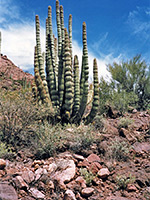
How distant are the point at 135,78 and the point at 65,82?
7026 mm

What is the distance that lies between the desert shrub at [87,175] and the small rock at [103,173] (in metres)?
0.16

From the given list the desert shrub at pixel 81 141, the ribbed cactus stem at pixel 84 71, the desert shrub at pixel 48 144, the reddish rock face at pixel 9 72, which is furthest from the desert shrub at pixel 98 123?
the reddish rock face at pixel 9 72

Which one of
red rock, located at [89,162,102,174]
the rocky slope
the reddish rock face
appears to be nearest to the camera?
the rocky slope

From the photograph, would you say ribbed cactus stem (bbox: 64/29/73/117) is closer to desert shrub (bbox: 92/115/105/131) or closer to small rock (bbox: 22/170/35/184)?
desert shrub (bbox: 92/115/105/131)

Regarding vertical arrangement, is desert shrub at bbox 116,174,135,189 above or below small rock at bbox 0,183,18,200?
below

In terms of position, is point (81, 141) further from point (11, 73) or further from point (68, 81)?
point (11, 73)

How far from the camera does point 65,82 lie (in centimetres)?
772

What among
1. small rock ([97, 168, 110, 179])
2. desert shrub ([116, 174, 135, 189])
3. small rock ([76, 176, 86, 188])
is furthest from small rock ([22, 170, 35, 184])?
desert shrub ([116, 174, 135, 189])

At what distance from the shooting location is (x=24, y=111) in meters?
6.47

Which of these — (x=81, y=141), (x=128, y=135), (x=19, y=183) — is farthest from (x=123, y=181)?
(x=128, y=135)

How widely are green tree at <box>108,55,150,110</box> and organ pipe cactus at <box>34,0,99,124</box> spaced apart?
5.56 metres

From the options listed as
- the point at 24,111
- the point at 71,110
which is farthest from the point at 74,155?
the point at 71,110

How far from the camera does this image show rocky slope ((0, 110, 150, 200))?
13.3ft

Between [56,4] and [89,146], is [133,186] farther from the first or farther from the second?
[56,4]
